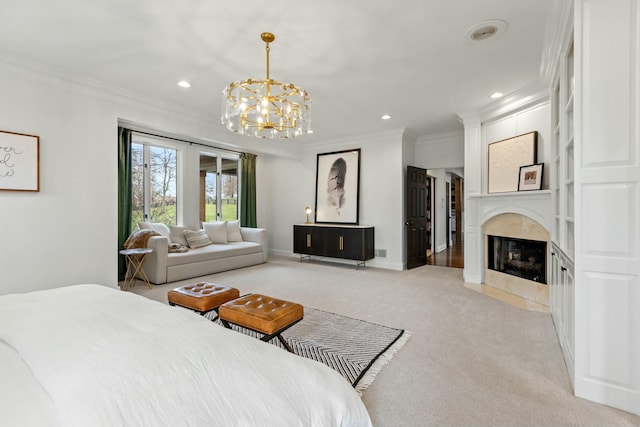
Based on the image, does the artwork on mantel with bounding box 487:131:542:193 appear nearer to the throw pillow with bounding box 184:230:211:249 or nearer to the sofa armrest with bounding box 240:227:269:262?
the sofa armrest with bounding box 240:227:269:262

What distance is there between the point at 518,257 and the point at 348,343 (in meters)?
3.08

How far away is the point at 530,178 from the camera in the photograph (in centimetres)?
389

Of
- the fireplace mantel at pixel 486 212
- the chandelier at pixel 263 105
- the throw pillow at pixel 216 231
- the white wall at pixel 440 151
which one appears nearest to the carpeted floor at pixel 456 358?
→ the fireplace mantel at pixel 486 212

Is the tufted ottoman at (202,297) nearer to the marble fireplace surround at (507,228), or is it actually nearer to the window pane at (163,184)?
the window pane at (163,184)

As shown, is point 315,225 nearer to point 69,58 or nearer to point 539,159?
point 539,159

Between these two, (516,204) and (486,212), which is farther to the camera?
(486,212)

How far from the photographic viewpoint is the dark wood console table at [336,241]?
5.68 meters

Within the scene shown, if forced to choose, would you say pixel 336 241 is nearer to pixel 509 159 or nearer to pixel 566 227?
pixel 509 159

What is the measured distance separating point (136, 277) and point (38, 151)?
2.35m

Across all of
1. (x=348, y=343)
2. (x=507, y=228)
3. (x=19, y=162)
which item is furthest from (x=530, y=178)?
(x=19, y=162)

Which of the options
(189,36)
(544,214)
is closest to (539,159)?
(544,214)

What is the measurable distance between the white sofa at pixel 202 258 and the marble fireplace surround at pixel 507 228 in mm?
3871

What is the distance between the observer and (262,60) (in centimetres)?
305

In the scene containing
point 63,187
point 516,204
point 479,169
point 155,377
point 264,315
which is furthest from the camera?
point 479,169
